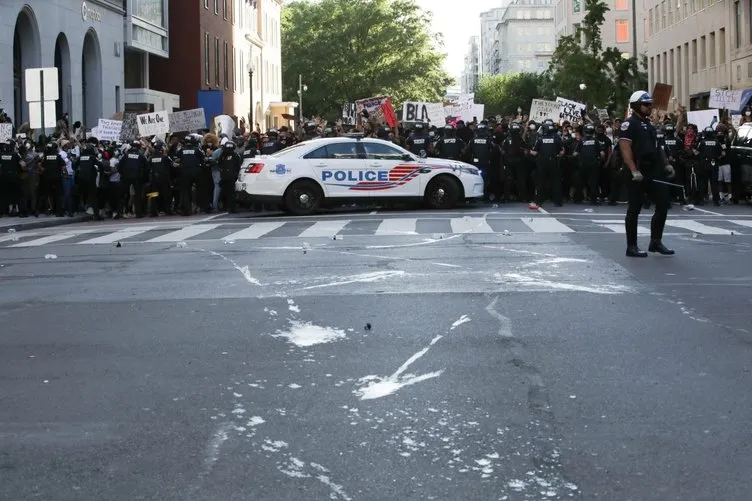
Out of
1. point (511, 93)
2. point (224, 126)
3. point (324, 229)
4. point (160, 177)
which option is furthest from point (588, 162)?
point (511, 93)

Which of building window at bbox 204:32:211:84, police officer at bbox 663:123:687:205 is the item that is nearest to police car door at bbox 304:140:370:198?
police officer at bbox 663:123:687:205

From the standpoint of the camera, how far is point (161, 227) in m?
23.1

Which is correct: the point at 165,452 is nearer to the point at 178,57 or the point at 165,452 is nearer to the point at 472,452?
the point at 472,452

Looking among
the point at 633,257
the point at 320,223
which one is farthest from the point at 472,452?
the point at 320,223

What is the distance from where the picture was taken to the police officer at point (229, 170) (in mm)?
27656

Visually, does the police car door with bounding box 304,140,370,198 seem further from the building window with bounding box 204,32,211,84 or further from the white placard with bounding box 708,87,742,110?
the building window with bounding box 204,32,211,84

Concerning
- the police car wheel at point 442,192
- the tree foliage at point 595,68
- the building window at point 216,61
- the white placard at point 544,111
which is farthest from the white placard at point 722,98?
the building window at point 216,61

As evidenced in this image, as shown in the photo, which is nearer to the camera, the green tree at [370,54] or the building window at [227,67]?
the building window at [227,67]

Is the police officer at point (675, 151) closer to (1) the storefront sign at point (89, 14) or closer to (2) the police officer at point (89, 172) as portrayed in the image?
(2) the police officer at point (89, 172)

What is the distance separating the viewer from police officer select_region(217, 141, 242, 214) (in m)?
27.7

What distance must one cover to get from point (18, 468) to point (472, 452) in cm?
194

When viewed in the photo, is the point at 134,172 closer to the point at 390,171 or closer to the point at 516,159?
the point at 390,171

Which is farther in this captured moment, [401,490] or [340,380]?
[340,380]

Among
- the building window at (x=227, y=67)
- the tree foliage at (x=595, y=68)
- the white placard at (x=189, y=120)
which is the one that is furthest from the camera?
the building window at (x=227, y=67)
